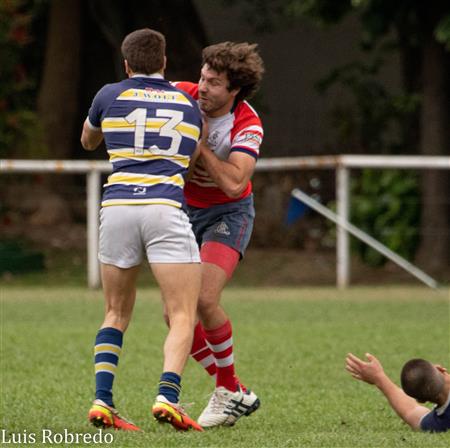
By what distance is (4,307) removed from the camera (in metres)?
13.7

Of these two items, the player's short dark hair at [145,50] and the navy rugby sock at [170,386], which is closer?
the navy rugby sock at [170,386]

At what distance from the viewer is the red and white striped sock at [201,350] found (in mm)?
7118

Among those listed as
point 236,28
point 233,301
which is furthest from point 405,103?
point 236,28

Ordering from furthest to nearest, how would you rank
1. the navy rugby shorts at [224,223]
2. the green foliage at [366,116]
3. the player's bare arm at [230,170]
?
the green foliage at [366,116] < the navy rugby shorts at [224,223] < the player's bare arm at [230,170]

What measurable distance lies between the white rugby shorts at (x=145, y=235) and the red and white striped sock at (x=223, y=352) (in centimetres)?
66

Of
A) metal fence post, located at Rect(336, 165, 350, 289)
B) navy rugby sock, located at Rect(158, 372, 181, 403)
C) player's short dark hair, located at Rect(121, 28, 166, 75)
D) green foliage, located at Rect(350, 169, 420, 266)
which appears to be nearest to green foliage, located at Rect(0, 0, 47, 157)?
green foliage, located at Rect(350, 169, 420, 266)

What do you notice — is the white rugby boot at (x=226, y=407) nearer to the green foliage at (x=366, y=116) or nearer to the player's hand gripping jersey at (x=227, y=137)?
the player's hand gripping jersey at (x=227, y=137)

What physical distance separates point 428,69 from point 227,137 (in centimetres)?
1092

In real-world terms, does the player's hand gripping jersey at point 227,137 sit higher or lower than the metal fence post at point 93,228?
higher

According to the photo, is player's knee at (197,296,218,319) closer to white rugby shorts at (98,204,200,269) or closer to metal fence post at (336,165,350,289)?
white rugby shorts at (98,204,200,269)

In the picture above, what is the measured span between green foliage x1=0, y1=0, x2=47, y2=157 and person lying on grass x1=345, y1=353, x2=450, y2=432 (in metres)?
12.2

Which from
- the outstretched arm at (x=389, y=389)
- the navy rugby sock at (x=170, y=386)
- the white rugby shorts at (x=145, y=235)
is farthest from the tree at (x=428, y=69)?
the navy rugby sock at (x=170, y=386)

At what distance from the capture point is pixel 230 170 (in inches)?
259
